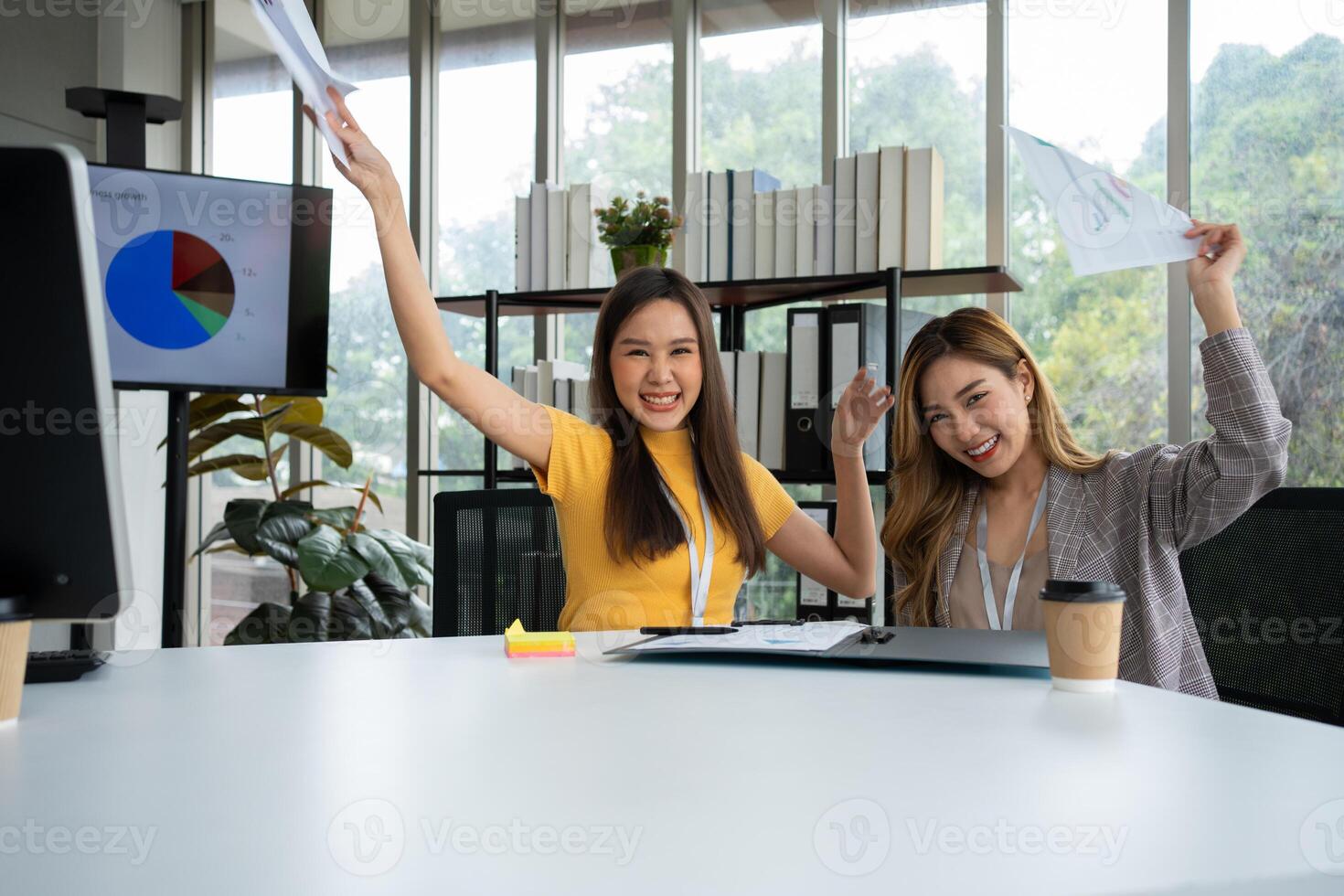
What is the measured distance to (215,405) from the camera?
346cm

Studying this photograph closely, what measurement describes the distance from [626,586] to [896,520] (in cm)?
45

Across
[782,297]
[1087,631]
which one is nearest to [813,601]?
[782,297]

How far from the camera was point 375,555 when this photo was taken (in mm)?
3268

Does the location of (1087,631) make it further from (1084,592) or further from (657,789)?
(657,789)

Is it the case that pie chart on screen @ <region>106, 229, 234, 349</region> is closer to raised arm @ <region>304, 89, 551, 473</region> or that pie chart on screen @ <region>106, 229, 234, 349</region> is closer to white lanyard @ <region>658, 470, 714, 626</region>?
raised arm @ <region>304, 89, 551, 473</region>

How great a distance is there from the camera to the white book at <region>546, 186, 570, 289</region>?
3176mm

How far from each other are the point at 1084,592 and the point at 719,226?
219cm

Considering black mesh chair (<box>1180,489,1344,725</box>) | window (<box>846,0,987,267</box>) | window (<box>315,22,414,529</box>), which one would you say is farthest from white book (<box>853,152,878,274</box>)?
window (<box>315,22,414,529</box>)

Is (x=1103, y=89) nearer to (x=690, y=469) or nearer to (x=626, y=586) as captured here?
(x=690, y=469)

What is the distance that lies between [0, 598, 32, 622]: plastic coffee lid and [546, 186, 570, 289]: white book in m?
2.48

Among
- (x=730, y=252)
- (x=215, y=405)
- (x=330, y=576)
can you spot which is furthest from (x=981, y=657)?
(x=215, y=405)

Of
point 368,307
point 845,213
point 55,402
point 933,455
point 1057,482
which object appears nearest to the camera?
point 55,402

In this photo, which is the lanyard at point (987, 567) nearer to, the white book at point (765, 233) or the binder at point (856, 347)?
the binder at point (856, 347)

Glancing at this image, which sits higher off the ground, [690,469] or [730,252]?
[730,252]
